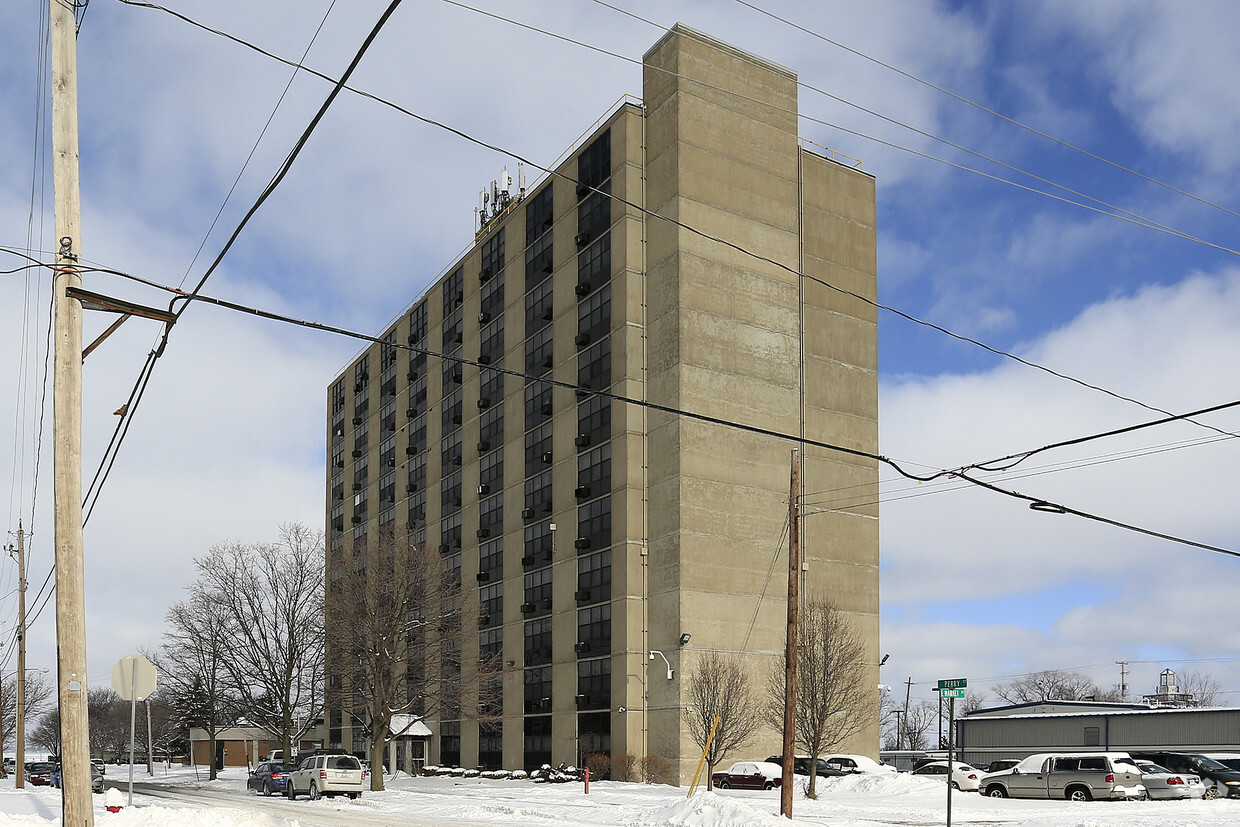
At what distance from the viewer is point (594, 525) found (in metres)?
61.8

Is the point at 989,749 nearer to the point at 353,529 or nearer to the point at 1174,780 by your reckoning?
the point at 1174,780

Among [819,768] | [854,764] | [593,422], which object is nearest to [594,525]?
[593,422]

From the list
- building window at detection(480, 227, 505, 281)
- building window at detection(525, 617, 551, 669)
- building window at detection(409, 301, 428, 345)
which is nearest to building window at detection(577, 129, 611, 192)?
building window at detection(480, 227, 505, 281)

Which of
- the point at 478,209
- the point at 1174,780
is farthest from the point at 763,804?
the point at 478,209

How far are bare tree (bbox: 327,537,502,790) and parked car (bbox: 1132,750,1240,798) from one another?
98.1 feet

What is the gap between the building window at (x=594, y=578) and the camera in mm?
60312

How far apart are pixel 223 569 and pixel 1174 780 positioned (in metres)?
43.8

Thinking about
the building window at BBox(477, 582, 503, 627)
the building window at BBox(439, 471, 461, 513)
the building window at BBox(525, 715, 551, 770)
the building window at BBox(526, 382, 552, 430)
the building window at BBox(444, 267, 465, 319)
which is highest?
the building window at BBox(444, 267, 465, 319)

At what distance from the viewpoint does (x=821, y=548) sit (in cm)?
6194

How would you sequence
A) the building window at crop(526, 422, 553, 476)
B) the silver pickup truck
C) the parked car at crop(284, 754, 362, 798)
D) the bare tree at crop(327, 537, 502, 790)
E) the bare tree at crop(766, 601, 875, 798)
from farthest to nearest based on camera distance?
the building window at crop(526, 422, 553, 476)
the bare tree at crop(327, 537, 502, 790)
the bare tree at crop(766, 601, 875, 798)
the parked car at crop(284, 754, 362, 798)
the silver pickup truck

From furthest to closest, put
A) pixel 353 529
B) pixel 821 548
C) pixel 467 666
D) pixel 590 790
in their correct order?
1. pixel 353 529
2. pixel 467 666
3. pixel 821 548
4. pixel 590 790

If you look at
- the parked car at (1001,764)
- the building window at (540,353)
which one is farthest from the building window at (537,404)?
the parked car at (1001,764)

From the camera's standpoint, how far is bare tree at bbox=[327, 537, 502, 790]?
5147 centimetres

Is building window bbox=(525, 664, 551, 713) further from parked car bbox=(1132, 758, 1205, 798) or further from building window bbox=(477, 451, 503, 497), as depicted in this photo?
parked car bbox=(1132, 758, 1205, 798)
